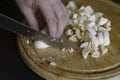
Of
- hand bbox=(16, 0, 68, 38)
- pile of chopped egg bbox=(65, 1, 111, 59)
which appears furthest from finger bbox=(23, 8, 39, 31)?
pile of chopped egg bbox=(65, 1, 111, 59)

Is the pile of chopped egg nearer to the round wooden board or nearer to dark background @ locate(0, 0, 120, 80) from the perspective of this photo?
the round wooden board

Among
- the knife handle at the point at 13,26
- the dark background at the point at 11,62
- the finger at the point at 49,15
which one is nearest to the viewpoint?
the knife handle at the point at 13,26

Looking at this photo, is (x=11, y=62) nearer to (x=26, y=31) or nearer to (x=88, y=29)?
(x=26, y=31)

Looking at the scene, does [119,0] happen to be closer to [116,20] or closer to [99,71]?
[116,20]

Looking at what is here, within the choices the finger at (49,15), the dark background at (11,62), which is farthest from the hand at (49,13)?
the dark background at (11,62)

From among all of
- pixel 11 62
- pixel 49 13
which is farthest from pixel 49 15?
pixel 11 62

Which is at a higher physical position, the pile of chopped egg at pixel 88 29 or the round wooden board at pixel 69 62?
the pile of chopped egg at pixel 88 29

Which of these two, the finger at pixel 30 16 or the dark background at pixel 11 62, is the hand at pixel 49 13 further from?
the dark background at pixel 11 62
